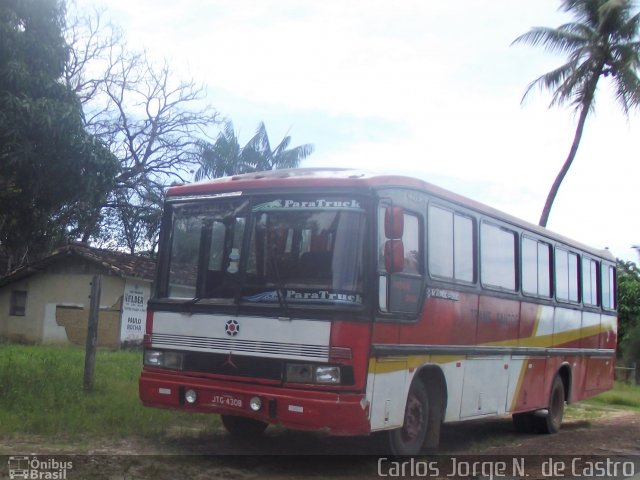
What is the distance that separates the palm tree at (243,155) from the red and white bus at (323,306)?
66.4 feet

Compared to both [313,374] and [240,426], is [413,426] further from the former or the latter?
[240,426]

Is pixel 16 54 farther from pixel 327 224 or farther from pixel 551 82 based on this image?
pixel 551 82

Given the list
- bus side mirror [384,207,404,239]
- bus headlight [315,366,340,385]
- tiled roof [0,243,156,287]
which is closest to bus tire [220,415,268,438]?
bus headlight [315,366,340,385]

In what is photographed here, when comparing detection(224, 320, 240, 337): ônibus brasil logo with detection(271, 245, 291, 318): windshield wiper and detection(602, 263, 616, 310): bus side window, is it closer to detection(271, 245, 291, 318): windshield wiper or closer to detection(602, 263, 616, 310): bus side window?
detection(271, 245, 291, 318): windshield wiper

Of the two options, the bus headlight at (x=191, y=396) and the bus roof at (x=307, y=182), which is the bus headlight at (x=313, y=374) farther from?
the bus roof at (x=307, y=182)

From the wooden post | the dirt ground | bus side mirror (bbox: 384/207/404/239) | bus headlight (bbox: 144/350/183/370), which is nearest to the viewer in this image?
the dirt ground

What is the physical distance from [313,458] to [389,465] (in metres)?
0.85

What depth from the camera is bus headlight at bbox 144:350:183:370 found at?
827 cm

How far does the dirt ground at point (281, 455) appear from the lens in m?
7.45

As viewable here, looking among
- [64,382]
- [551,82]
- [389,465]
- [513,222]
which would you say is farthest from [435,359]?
[551,82]

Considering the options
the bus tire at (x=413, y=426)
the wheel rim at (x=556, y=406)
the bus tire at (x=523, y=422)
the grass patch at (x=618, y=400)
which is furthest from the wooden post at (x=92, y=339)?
the grass patch at (x=618, y=400)

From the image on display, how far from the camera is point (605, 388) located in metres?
15.4

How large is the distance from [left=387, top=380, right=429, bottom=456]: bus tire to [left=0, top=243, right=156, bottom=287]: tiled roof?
16906 mm

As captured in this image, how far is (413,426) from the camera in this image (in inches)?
342
